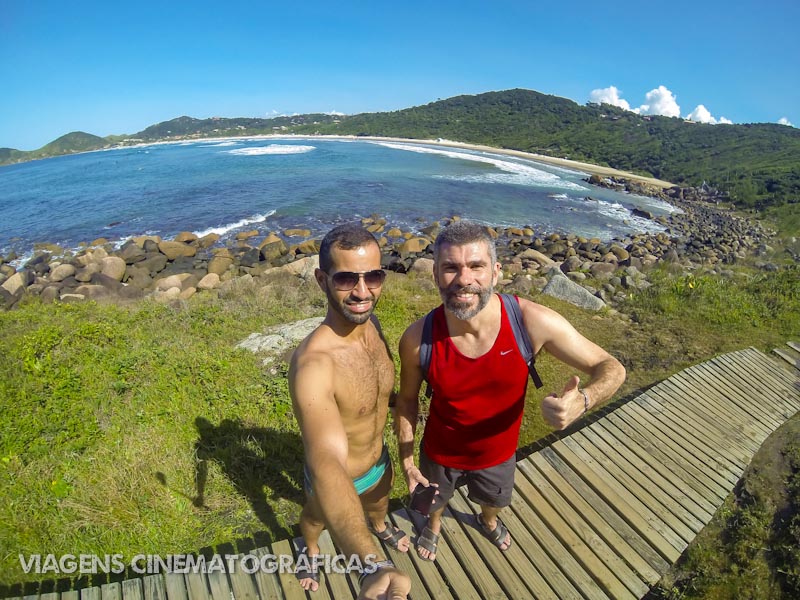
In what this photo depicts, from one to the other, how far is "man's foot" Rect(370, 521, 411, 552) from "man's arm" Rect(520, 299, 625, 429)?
2.04 metres

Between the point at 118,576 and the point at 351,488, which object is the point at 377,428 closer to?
the point at 351,488

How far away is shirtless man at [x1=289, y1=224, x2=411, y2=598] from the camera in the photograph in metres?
1.77

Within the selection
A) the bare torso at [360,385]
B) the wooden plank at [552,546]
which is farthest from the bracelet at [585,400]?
the wooden plank at [552,546]

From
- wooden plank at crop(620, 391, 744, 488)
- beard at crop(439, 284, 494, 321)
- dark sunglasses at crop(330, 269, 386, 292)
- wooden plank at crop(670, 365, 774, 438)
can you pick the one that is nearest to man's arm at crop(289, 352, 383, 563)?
dark sunglasses at crop(330, 269, 386, 292)

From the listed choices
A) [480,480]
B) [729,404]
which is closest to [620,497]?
[480,480]

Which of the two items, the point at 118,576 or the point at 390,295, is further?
the point at 390,295

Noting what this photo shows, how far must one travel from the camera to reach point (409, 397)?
2584 millimetres

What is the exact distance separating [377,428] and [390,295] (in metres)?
5.86

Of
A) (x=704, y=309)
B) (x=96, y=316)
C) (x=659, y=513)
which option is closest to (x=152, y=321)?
(x=96, y=316)

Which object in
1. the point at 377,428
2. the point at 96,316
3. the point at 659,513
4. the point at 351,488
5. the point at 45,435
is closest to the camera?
the point at 351,488

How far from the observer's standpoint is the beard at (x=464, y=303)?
2178mm

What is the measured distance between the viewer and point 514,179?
139 feet

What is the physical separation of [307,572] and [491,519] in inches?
59.6

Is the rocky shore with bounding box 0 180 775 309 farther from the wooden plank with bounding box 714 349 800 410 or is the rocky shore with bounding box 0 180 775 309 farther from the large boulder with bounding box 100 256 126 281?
the wooden plank with bounding box 714 349 800 410
